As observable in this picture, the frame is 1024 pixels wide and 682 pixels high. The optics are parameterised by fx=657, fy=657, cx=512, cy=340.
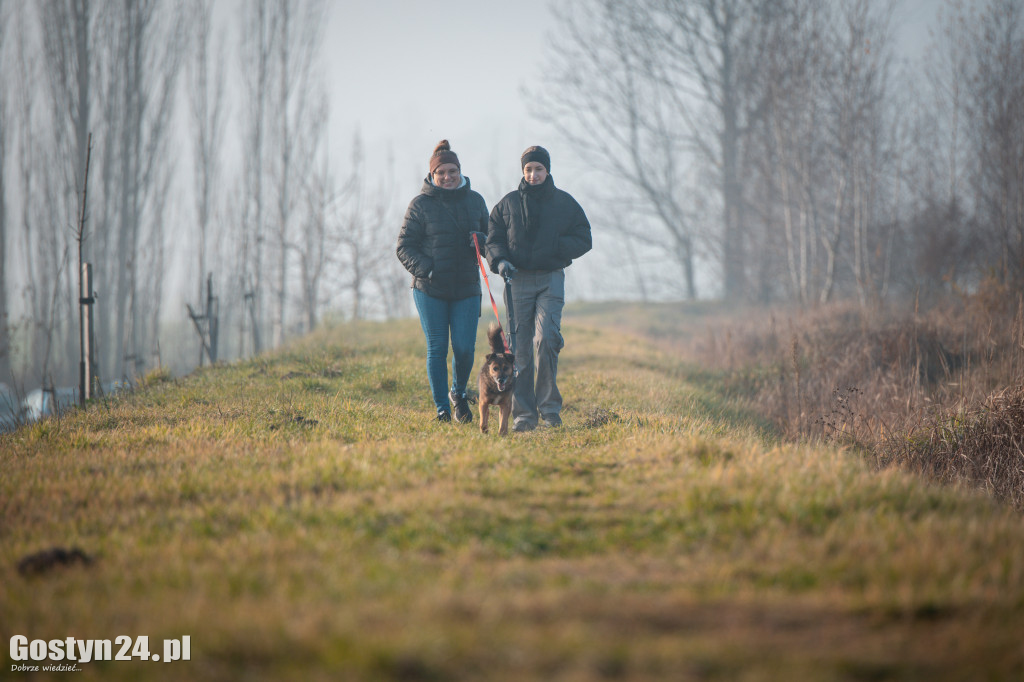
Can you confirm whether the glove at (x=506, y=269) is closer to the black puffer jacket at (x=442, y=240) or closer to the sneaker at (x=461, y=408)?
the black puffer jacket at (x=442, y=240)

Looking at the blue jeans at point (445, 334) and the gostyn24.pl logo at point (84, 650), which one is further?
the blue jeans at point (445, 334)

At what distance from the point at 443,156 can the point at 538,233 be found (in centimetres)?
117

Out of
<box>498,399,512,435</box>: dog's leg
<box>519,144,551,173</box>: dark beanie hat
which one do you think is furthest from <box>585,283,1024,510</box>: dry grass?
<box>519,144,551,173</box>: dark beanie hat

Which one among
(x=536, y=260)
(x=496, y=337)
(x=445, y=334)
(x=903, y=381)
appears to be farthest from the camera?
(x=903, y=381)

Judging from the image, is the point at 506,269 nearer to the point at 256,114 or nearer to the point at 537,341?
the point at 537,341

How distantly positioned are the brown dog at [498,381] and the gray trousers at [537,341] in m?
0.37

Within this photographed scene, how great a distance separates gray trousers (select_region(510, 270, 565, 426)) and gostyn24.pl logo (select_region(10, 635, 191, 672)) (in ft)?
13.3

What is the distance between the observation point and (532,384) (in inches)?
248

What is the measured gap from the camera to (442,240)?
616cm

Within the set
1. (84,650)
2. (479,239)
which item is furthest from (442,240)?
(84,650)

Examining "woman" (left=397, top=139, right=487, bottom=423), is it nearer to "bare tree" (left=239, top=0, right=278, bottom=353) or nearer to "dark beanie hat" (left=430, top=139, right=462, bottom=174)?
"dark beanie hat" (left=430, top=139, right=462, bottom=174)

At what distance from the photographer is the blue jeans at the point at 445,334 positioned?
246 inches

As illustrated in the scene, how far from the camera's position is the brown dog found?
5.60 meters

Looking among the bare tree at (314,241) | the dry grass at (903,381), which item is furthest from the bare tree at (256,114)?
the dry grass at (903,381)
